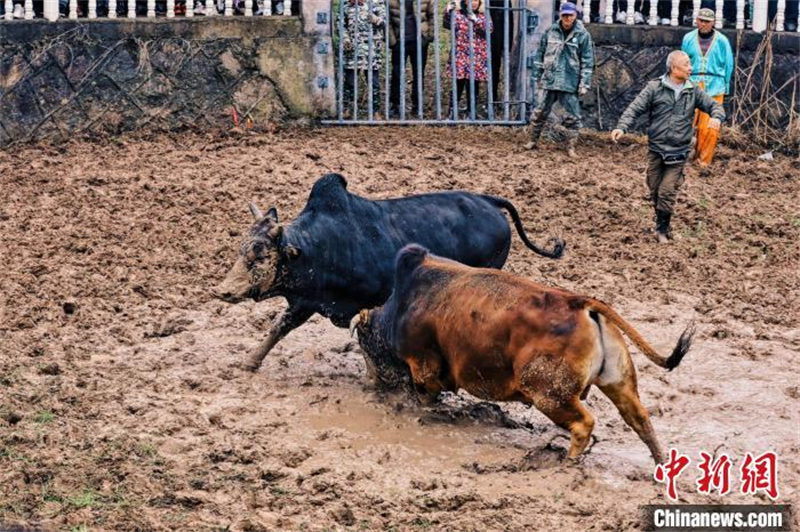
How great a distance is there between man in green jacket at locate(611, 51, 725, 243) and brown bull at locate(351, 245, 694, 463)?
4.20 meters

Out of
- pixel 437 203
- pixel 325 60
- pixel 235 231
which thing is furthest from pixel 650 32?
pixel 437 203

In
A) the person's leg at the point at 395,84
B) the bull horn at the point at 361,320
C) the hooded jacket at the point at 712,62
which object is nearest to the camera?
the bull horn at the point at 361,320

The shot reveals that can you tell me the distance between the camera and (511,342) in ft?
25.2

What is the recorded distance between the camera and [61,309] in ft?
34.7

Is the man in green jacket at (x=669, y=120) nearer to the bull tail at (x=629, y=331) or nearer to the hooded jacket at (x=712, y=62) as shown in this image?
the hooded jacket at (x=712, y=62)

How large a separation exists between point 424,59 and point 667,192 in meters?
4.55

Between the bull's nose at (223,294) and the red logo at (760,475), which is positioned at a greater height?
the bull's nose at (223,294)

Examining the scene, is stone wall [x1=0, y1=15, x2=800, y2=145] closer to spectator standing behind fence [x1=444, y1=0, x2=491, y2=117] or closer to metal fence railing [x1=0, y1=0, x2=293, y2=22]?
metal fence railing [x1=0, y1=0, x2=293, y2=22]

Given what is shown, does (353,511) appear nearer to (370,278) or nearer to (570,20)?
(370,278)

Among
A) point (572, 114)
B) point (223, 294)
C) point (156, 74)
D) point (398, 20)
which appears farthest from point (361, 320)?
point (398, 20)

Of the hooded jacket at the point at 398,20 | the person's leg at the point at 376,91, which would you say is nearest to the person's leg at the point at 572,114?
the hooded jacket at the point at 398,20

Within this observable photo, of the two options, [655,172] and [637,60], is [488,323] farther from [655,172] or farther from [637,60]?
[637,60]

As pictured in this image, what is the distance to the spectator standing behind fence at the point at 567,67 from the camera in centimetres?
1497

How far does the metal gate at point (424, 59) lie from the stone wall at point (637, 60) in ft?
2.60
